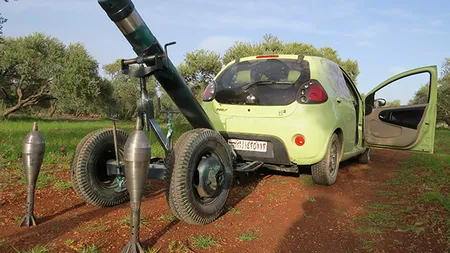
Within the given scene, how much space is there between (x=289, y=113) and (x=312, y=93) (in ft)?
1.24

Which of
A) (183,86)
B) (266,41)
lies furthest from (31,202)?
(266,41)

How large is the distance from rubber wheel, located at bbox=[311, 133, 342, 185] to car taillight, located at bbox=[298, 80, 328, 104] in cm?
61

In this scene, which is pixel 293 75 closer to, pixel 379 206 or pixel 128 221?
pixel 379 206

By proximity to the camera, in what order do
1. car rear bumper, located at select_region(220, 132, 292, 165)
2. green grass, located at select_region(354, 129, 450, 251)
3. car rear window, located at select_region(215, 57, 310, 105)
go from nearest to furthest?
green grass, located at select_region(354, 129, 450, 251) → car rear bumper, located at select_region(220, 132, 292, 165) → car rear window, located at select_region(215, 57, 310, 105)

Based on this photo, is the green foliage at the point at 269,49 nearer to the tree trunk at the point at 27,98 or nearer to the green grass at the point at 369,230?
the tree trunk at the point at 27,98

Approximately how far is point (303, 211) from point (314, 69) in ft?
6.10

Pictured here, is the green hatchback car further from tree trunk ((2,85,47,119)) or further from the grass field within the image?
tree trunk ((2,85,47,119))

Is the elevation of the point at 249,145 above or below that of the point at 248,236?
above

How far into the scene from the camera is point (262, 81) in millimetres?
4414

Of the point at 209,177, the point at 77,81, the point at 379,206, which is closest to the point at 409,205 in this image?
the point at 379,206

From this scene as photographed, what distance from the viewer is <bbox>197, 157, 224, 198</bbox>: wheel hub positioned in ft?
9.76

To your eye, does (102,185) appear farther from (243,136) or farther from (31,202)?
(243,136)

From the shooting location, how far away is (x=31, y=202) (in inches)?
110

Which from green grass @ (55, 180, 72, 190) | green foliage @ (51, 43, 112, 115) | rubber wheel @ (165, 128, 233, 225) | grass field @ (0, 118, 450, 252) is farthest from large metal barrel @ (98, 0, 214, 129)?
green foliage @ (51, 43, 112, 115)
